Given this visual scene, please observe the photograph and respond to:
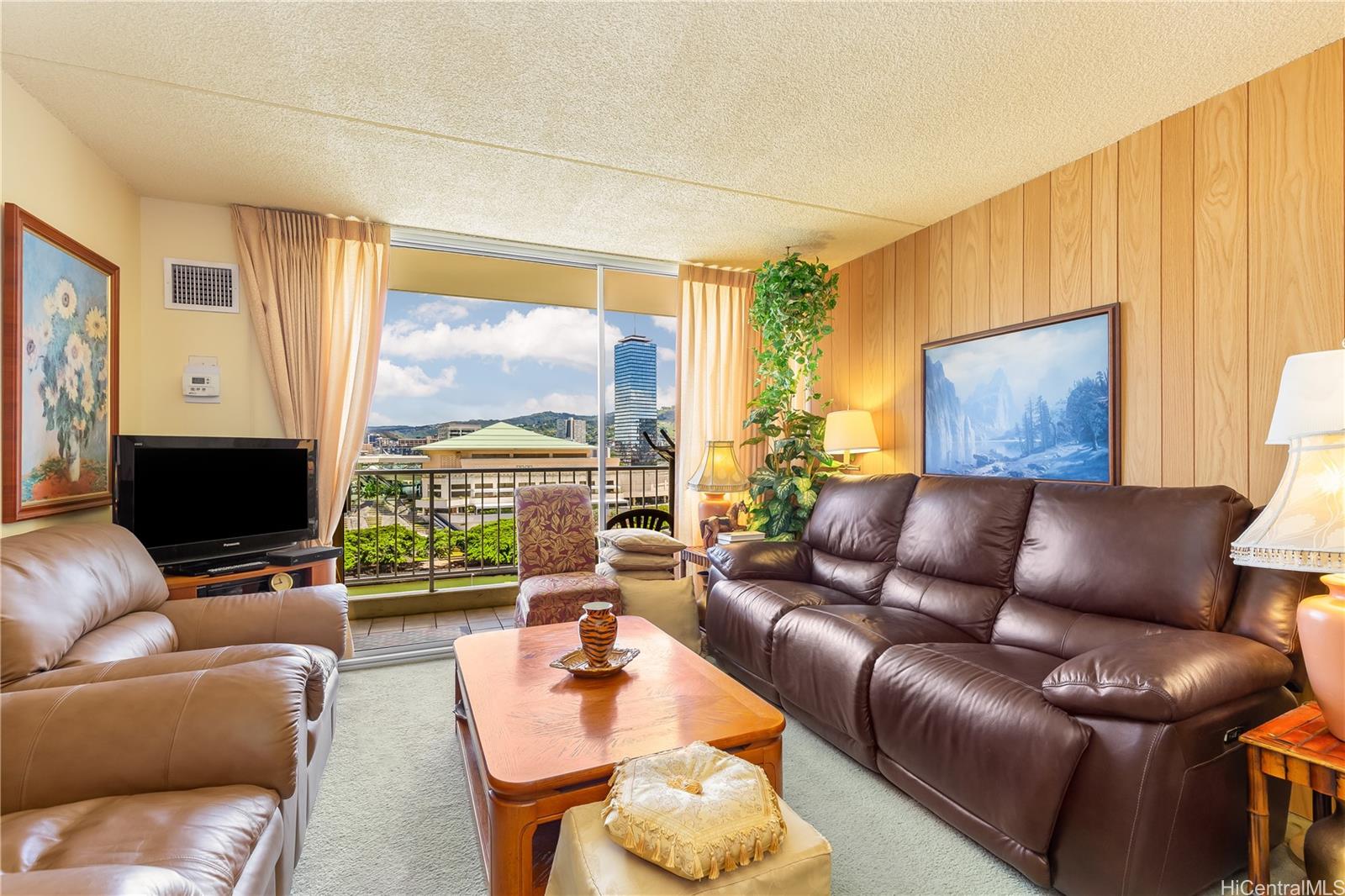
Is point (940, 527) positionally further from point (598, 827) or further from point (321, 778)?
point (321, 778)

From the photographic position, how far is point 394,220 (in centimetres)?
355

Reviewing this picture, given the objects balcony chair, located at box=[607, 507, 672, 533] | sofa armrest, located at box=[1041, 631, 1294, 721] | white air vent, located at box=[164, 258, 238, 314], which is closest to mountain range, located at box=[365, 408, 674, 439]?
balcony chair, located at box=[607, 507, 672, 533]

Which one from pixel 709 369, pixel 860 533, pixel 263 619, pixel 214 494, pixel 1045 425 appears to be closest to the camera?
pixel 263 619

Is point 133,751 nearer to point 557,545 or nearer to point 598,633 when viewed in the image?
point 598,633

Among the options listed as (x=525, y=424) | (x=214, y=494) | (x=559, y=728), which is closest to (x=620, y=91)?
(x=559, y=728)

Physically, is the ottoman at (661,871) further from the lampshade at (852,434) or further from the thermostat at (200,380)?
the thermostat at (200,380)

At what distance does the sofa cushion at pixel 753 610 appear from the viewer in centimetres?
274

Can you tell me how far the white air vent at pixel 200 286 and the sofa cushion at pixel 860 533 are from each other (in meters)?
3.50

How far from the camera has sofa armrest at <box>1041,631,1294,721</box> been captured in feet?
4.70

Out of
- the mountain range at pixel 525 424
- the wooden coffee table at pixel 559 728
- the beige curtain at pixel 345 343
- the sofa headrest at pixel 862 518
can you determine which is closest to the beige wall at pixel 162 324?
the beige curtain at pixel 345 343

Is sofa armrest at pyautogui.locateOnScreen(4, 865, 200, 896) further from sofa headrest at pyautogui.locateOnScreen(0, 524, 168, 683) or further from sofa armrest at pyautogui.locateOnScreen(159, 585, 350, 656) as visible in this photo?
sofa armrest at pyautogui.locateOnScreen(159, 585, 350, 656)

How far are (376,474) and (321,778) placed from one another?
284cm

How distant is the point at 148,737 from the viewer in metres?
1.29

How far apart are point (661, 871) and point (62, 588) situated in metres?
1.76
